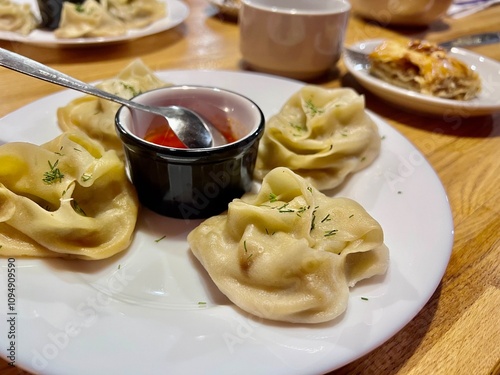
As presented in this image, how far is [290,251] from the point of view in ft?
4.18

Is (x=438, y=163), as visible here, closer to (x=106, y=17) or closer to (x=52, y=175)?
(x=52, y=175)

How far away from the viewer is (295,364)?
1.01 m

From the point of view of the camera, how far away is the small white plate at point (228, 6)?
3.68 meters

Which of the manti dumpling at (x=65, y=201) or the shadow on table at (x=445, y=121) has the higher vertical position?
the manti dumpling at (x=65, y=201)

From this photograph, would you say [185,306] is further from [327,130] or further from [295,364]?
[327,130]

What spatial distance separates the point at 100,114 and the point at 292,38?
3.87 feet

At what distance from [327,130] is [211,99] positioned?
1.75ft

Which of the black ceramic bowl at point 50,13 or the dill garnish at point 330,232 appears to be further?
the black ceramic bowl at point 50,13

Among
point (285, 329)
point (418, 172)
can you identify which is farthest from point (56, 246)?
point (418, 172)

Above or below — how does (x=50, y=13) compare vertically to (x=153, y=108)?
below
